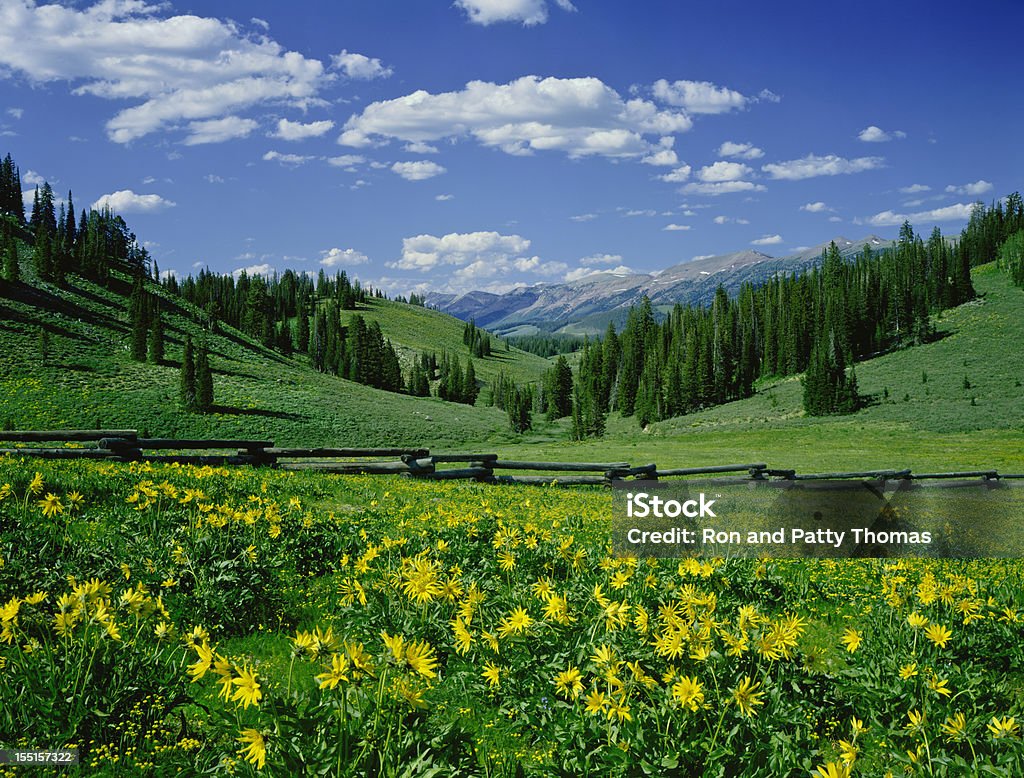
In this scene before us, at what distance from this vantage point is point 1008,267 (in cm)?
12800

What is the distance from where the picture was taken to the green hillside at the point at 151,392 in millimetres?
51344

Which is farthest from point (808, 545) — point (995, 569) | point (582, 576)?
point (582, 576)

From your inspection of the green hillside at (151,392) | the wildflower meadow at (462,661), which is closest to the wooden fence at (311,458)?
the wildflower meadow at (462,661)

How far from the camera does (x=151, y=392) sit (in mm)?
57562

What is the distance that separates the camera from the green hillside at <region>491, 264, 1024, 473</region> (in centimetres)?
4450

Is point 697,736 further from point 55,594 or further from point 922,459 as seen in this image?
point 922,459

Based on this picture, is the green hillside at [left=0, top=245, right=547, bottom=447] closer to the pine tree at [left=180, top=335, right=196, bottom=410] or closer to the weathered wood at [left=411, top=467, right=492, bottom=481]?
the pine tree at [left=180, top=335, right=196, bottom=410]

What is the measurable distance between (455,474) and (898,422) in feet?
179

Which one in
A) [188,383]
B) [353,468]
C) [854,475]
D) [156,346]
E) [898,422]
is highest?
[156,346]

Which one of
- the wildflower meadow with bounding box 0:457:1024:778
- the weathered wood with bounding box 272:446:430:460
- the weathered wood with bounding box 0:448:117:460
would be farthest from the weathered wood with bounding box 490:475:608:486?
the wildflower meadow with bounding box 0:457:1024:778

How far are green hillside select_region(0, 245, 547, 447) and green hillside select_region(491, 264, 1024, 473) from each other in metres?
18.2

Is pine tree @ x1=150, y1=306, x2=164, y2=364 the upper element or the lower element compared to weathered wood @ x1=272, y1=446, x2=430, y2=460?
upper

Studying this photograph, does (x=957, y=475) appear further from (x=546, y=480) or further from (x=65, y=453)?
(x=65, y=453)

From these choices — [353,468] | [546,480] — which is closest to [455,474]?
[546,480]
